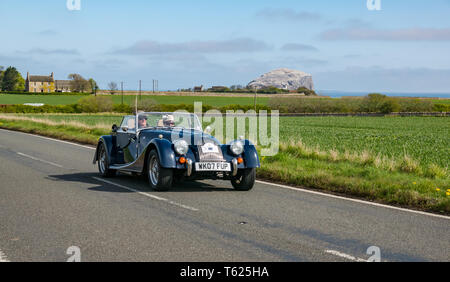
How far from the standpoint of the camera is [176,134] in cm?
1066

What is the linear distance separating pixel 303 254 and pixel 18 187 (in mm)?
7122

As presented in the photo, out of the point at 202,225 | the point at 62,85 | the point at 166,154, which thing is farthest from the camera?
the point at 62,85

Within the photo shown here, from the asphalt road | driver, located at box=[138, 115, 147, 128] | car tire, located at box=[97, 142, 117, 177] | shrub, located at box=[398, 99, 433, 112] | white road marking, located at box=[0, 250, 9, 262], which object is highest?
shrub, located at box=[398, 99, 433, 112]

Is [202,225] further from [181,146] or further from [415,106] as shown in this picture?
[415,106]

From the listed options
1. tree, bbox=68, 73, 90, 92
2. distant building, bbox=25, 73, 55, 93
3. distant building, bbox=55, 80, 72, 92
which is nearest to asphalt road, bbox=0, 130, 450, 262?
tree, bbox=68, 73, 90, 92

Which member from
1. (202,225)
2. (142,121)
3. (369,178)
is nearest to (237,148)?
(142,121)

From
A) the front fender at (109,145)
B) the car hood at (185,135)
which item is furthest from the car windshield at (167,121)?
the front fender at (109,145)

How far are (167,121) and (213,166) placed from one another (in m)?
2.41

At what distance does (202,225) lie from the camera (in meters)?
6.99

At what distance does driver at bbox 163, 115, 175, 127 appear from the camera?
11602 mm

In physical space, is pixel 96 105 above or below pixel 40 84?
below

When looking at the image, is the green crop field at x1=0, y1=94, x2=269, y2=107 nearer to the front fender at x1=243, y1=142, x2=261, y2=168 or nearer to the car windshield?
the car windshield

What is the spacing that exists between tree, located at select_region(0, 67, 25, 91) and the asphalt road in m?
167
